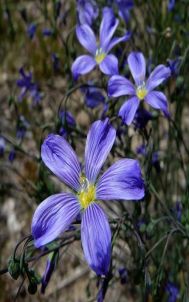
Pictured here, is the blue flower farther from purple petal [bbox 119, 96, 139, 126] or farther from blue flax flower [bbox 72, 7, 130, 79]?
purple petal [bbox 119, 96, 139, 126]

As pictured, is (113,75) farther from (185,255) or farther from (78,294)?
(78,294)

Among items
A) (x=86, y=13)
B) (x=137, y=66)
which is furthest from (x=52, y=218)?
(x=86, y=13)

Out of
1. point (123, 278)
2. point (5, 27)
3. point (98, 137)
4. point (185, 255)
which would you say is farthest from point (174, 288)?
point (5, 27)

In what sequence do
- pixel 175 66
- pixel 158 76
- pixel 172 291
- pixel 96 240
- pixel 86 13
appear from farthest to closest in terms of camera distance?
pixel 86 13 < pixel 172 291 < pixel 175 66 < pixel 158 76 < pixel 96 240

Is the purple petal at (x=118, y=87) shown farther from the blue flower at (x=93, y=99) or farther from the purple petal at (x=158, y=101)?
the blue flower at (x=93, y=99)

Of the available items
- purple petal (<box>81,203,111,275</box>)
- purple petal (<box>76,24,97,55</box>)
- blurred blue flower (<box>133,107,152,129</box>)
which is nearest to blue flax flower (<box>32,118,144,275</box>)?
purple petal (<box>81,203,111,275</box>)

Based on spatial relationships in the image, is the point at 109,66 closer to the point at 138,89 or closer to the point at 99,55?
the point at 138,89
